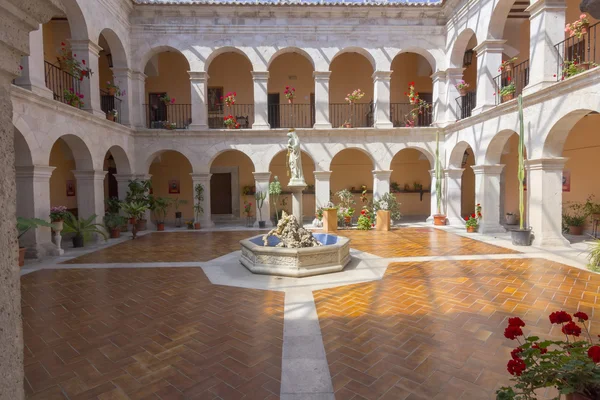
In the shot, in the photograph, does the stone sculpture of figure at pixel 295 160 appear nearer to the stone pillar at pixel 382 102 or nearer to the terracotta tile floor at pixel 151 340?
the terracotta tile floor at pixel 151 340

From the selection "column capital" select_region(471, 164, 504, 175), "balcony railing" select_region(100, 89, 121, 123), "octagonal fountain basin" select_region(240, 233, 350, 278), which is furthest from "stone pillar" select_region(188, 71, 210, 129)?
"column capital" select_region(471, 164, 504, 175)

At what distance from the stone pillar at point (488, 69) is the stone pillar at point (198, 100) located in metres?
10.3

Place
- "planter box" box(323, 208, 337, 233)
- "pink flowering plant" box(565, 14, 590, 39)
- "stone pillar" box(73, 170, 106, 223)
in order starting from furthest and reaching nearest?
"planter box" box(323, 208, 337, 233) → "stone pillar" box(73, 170, 106, 223) → "pink flowering plant" box(565, 14, 590, 39)

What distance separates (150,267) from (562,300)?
7.36 meters

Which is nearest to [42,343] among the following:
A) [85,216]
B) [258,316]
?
[258,316]

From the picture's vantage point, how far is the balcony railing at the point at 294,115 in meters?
17.0

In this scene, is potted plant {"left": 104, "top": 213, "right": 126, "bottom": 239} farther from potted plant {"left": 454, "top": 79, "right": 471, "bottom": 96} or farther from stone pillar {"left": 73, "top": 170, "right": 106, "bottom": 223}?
potted plant {"left": 454, "top": 79, "right": 471, "bottom": 96}

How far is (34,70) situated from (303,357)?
30.1 feet

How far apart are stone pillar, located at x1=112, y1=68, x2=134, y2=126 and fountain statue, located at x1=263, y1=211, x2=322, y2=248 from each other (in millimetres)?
9086

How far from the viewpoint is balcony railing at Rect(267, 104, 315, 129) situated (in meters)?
17.0

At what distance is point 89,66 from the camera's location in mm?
10422

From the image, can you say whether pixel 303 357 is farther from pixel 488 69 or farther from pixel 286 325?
pixel 488 69

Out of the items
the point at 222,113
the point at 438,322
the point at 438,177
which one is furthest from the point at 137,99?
the point at 438,322

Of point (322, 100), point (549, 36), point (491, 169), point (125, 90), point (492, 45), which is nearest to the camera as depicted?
point (549, 36)
